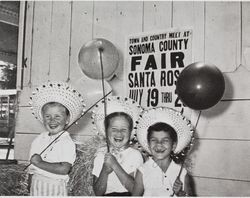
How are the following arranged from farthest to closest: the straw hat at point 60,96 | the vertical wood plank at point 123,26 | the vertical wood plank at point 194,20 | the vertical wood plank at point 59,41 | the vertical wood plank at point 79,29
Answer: the vertical wood plank at point 59,41, the vertical wood plank at point 79,29, the vertical wood plank at point 123,26, the vertical wood plank at point 194,20, the straw hat at point 60,96

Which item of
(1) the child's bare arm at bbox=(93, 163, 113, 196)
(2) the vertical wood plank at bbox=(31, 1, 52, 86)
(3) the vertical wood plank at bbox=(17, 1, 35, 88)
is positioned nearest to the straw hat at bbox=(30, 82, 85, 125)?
(1) the child's bare arm at bbox=(93, 163, 113, 196)

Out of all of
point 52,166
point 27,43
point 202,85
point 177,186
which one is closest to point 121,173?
point 177,186

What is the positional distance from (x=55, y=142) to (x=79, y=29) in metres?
1.61

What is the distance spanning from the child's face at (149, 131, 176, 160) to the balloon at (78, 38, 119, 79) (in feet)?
2.19

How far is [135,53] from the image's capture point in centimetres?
330

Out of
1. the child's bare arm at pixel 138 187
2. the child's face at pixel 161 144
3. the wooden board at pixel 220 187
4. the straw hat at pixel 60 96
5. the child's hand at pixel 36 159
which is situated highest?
the straw hat at pixel 60 96

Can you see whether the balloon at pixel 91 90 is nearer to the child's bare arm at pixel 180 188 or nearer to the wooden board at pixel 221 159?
the wooden board at pixel 221 159

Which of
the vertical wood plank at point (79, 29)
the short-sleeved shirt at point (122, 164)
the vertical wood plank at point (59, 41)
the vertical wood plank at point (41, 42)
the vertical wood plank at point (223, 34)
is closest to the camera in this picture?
the short-sleeved shirt at point (122, 164)

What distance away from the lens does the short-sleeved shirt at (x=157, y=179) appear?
2.20 m

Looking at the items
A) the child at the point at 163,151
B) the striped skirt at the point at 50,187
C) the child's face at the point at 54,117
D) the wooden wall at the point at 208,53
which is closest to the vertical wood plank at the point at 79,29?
the wooden wall at the point at 208,53

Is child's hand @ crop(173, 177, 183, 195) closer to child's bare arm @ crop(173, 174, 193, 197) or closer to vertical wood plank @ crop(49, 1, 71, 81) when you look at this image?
child's bare arm @ crop(173, 174, 193, 197)

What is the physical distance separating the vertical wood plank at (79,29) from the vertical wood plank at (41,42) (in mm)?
372

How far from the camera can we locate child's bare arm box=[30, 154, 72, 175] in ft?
8.05

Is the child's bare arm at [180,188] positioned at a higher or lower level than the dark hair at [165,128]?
lower
